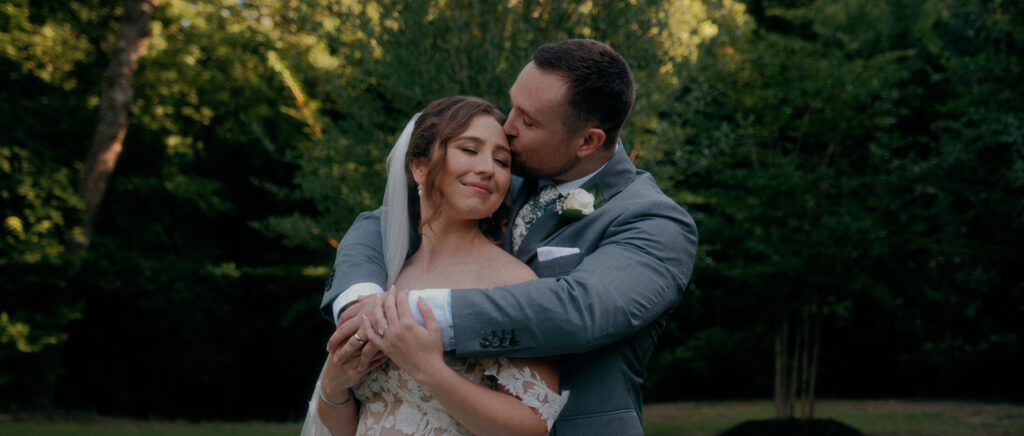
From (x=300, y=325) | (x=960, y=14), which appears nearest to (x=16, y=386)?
(x=300, y=325)

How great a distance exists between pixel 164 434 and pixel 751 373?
958 centimetres

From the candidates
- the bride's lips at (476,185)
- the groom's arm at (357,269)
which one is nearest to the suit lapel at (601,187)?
the bride's lips at (476,185)

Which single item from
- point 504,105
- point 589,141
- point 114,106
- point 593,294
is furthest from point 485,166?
point 114,106

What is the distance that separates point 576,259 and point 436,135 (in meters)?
0.47

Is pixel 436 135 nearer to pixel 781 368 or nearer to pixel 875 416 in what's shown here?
pixel 781 368

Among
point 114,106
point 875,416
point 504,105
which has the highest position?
point 504,105

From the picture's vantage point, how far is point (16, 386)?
12.2 meters

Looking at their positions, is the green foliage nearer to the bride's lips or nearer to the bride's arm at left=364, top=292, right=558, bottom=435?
the bride's lips

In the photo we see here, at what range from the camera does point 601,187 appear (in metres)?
2.52

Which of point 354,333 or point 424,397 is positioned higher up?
point 354,333

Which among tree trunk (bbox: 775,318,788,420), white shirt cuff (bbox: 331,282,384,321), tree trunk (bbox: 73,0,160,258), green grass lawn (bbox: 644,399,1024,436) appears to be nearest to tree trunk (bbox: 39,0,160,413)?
tree trunk (bbox: 73,0,160,258)

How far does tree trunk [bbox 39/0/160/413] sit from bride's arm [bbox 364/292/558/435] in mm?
10850

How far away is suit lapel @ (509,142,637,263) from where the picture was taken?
8.02ft

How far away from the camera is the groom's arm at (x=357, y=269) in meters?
2.24
